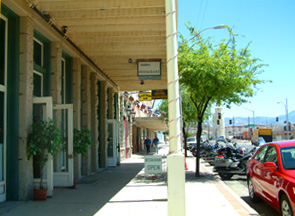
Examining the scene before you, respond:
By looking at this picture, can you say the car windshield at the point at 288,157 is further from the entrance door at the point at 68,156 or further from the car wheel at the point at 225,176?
the car wheel at the point at 225,176

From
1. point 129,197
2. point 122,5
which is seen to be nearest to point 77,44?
point 122,5

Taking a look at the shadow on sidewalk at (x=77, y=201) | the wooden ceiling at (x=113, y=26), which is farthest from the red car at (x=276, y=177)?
the wooden ceiling at (x=113, y=26)

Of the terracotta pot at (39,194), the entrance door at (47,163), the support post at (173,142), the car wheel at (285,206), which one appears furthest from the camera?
the entrance door at (47,163)

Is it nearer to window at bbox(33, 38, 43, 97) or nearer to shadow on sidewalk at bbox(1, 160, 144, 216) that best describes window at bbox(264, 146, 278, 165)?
shadow on sidewalk at bbox(1, 160, 144, 216)

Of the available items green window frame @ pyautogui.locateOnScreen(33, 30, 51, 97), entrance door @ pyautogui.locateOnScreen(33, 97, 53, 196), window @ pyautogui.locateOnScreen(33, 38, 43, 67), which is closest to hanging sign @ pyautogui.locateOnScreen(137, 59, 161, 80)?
green window frame @ pyautogui.locateOnScreen(33, 30, 51, 97)

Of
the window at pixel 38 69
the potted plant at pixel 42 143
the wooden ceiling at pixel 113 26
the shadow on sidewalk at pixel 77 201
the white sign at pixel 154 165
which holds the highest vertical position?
the wooden ceiling at pixel 113 26

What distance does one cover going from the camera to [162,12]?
9281 millimetres

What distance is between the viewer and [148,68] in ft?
38.1

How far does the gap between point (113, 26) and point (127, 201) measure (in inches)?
212

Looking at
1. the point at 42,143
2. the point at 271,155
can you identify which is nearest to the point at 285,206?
the point at 271,155

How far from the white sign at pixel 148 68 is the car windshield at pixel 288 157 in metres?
5.42

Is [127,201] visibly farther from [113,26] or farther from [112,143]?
[112,143]

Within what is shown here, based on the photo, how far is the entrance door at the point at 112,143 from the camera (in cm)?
1791

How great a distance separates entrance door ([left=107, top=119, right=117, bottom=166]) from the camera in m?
17.9
